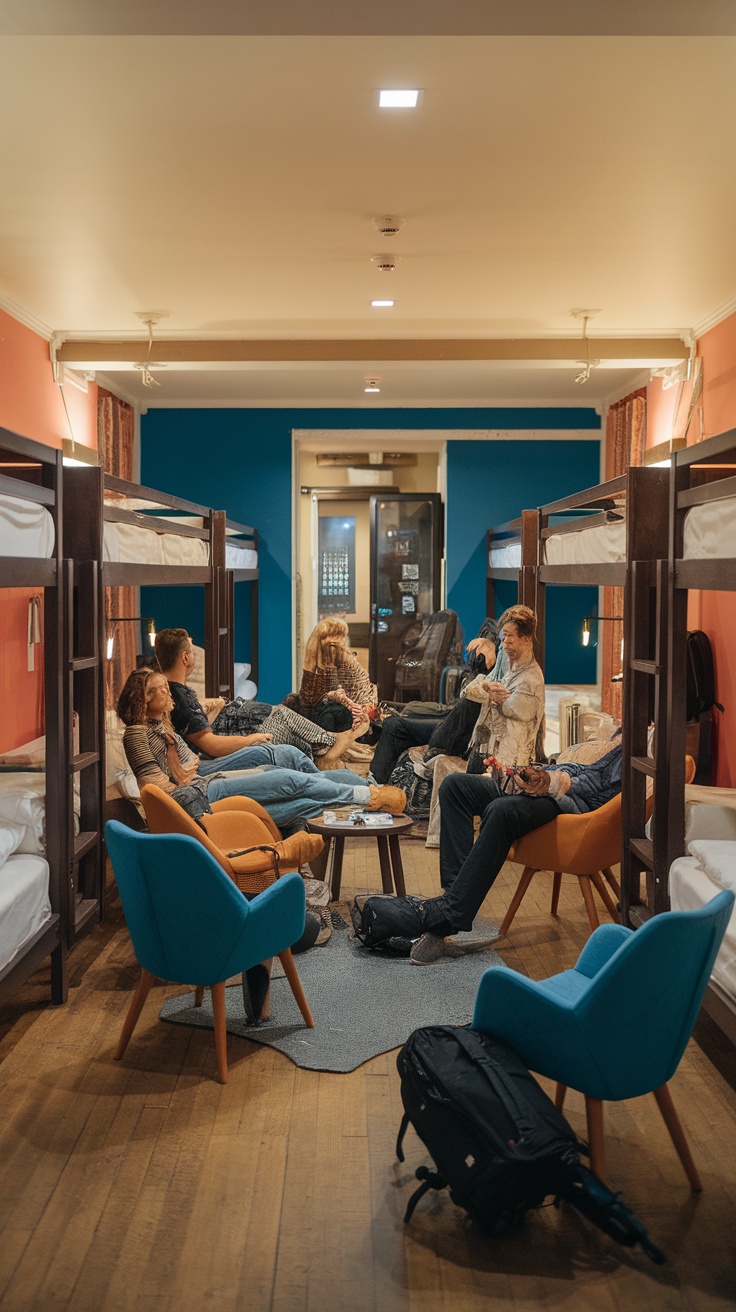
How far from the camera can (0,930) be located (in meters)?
3.12

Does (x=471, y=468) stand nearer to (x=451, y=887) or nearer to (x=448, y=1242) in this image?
(x=451, y=887)

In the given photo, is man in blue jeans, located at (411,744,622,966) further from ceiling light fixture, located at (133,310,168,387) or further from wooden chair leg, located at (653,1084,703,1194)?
ceiling light fixture, located at (133,310,168,387)

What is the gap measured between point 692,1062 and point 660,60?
Result: 9.95 ft

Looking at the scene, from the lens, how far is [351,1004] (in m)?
3.68

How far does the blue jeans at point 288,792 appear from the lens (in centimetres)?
487

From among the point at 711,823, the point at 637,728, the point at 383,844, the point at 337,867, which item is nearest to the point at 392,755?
the point at 337,867

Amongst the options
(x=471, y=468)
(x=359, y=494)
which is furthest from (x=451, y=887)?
(x=359, y=494)

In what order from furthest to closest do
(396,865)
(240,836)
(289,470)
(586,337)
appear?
1. (289,470)
2. (586,337)
3. (396,865)
4. (240,836)

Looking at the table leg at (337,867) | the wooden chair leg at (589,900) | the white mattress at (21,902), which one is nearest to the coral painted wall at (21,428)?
the table leg at (337,867)

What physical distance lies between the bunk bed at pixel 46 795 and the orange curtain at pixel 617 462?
16.1 ft

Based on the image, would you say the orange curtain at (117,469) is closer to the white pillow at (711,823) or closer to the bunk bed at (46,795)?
the bunk bed at (46,795)

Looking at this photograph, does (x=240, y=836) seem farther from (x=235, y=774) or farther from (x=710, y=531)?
(x=710, y=531)

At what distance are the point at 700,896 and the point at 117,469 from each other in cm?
653

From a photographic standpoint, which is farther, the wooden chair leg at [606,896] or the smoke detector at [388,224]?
the smoke detector at [388,224]
